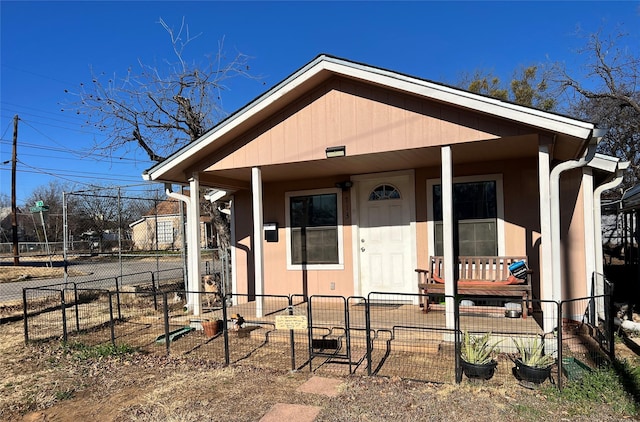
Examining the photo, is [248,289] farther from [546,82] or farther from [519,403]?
[546,82]

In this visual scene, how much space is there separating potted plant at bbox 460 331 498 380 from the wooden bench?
172 cm

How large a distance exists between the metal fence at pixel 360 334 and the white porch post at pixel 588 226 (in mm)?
409

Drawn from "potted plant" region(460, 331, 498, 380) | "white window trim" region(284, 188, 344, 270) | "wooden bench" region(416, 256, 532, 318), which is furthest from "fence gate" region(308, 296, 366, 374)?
"wooden bench" region(416, 256, 532, 318)

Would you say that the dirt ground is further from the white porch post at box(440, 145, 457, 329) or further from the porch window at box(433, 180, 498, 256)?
the porch window at box(433, 180, 498, 256)

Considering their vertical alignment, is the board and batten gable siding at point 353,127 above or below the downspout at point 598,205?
above

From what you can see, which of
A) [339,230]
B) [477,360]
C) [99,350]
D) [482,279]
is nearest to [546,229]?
[482,279]

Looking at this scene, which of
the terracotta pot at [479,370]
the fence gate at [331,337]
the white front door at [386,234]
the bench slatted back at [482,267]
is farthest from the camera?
the white front door at [386,234]

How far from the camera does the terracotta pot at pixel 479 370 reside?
4027 mm

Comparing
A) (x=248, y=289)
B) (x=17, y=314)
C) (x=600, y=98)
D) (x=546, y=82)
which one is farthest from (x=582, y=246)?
(x=546, y=82)

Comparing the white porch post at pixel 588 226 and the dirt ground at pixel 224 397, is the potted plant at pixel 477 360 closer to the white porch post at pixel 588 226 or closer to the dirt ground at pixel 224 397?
the dirt ground at pixel 224 397

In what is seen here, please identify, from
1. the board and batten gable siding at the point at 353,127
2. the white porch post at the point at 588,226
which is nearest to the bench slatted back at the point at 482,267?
the white porch post at the point at 588,226

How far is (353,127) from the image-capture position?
5.84 m

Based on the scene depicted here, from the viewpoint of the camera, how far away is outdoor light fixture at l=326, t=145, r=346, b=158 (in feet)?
19.2

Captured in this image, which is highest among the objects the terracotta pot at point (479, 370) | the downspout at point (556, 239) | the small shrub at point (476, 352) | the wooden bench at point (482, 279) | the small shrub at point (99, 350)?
the downspout at point (556, 239)
